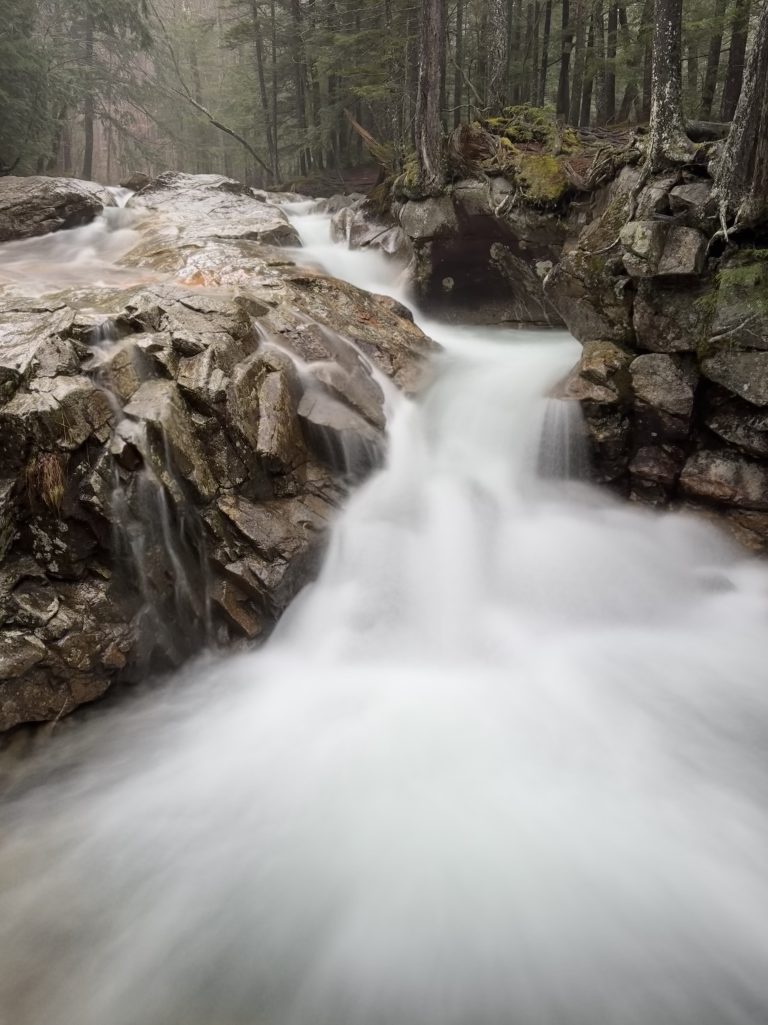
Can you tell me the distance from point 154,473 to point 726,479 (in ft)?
18.2

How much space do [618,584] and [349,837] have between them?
358cm

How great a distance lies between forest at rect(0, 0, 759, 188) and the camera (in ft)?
37.9

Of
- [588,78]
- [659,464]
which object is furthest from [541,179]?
[588,78]

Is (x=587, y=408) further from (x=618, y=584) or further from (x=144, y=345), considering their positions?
(x=144, y=345)

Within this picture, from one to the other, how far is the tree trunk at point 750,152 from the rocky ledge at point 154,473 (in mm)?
3939

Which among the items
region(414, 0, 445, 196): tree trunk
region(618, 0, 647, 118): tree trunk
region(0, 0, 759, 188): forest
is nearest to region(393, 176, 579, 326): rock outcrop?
region(414, 0, 445, 196): tree trunk

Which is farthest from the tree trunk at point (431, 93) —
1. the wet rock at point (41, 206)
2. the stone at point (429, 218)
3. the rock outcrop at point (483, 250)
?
the wet rock at point (41, 206)

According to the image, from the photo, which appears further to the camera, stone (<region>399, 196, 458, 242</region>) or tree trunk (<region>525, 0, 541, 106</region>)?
tree trunk (<region>525, 0, 541, 106</region>)

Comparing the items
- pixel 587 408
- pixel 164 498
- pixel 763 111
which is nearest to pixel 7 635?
pixel 164 498

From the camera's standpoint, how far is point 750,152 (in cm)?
539

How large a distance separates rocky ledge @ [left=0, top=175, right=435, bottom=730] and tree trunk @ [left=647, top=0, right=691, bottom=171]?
3975 mm

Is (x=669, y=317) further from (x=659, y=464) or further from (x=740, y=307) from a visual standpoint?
(x=659, y=464)

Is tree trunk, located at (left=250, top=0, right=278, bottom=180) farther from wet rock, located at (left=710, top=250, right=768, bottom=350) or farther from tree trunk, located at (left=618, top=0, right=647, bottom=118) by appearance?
wet rock, located at (left=710, top=250, right=768, bottom=350)

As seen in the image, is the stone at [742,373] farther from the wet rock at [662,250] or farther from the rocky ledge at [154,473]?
the rocky ledge at [154,473]
